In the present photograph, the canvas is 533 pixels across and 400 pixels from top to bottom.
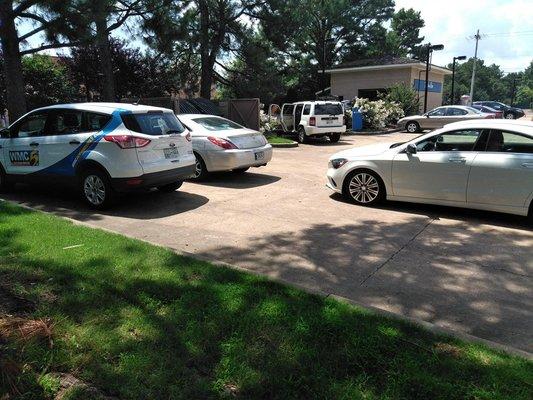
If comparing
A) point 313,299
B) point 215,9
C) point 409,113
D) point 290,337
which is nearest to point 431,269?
point 313,299

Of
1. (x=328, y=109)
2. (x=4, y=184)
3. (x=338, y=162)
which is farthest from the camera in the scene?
(x=328, y=109)

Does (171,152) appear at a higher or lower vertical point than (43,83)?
lower

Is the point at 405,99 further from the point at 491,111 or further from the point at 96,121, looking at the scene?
the point at 96,121

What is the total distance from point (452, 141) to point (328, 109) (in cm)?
1177

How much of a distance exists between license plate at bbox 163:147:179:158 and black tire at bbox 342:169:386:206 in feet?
9.95

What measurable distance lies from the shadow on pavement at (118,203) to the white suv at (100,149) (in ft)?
1.02

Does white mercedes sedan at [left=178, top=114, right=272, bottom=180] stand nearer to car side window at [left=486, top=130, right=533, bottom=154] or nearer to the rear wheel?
the rear wheel

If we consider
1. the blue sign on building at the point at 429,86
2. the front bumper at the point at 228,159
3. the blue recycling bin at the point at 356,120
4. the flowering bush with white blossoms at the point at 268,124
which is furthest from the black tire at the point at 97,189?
the blue sign on building at the point at 429,86

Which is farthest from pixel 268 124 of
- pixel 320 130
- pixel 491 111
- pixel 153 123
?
pixel 491 111

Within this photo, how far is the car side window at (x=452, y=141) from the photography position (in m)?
7.21

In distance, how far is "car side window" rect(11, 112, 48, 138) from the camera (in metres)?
8.11

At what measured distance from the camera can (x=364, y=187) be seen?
320 inches

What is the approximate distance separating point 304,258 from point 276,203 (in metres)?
2.91

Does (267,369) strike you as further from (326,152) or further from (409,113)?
(409,113)
